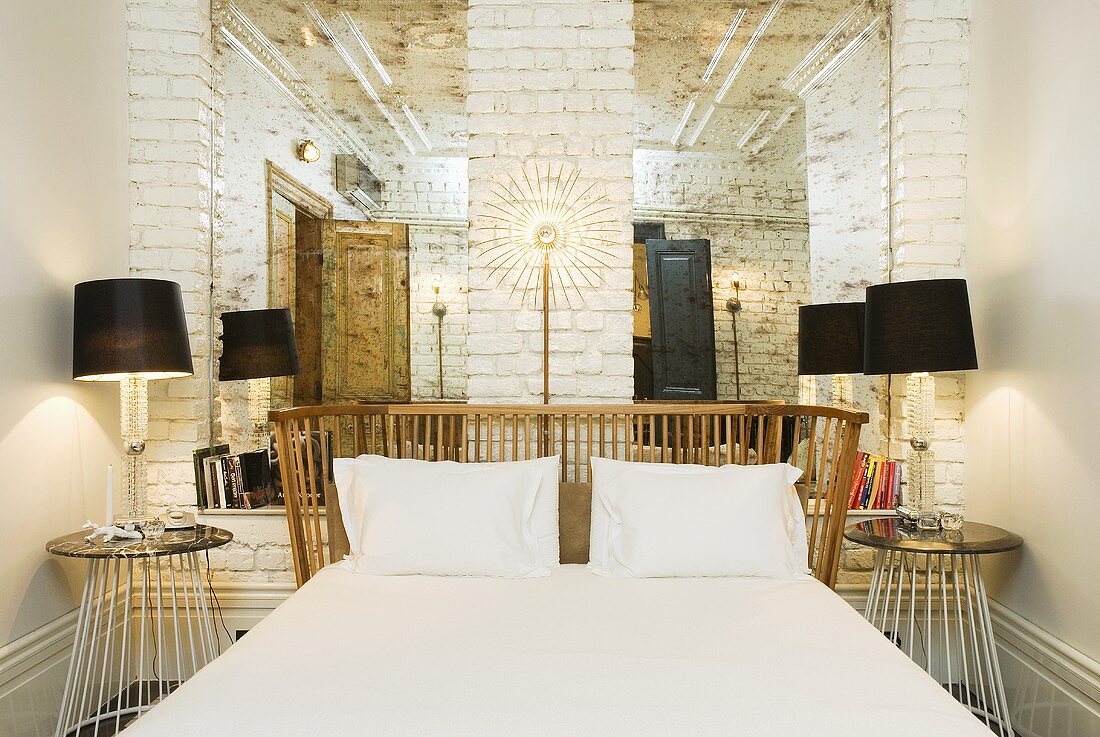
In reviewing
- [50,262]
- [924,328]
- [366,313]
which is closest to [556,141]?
[366,313]

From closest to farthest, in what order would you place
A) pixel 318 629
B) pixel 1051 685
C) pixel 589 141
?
1. pixel 318 629
2. pixel 1051 685
3. pixel 589 141

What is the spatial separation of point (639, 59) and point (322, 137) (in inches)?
52.9

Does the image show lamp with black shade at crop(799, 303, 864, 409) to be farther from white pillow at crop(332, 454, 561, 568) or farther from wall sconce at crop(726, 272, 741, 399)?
white pillow at crop(332, 454, 561, 568)

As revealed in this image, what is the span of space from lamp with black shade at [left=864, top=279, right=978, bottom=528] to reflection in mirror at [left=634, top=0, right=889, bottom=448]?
20.2 inches

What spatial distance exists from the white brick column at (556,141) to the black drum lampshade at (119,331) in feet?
3.60

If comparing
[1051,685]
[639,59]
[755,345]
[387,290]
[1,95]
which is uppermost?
[639,59]

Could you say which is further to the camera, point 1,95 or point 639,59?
point 639,59

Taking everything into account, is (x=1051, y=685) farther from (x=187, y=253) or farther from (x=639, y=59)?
(x=187, y=253)

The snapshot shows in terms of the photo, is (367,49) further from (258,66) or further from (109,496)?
(109,496)

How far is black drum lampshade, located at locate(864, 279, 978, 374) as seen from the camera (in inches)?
102

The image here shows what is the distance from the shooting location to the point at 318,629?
183cm

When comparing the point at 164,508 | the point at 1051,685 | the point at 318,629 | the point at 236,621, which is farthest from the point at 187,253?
the point at 1051,685

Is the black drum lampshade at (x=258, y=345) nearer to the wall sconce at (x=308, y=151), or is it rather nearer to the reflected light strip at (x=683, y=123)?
the wall sconce at (x=308, y=151)

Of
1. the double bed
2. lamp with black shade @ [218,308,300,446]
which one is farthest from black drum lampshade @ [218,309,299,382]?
the double bed
